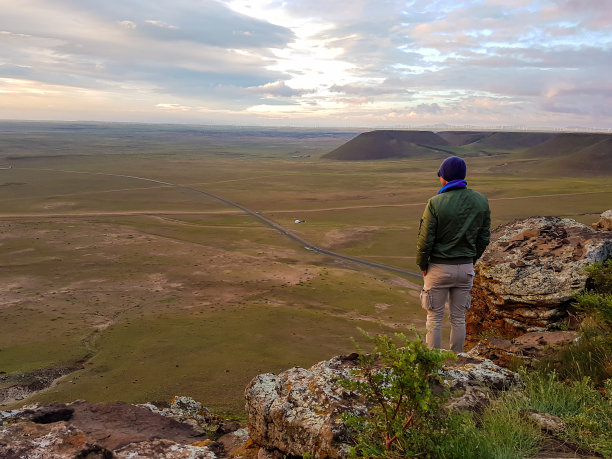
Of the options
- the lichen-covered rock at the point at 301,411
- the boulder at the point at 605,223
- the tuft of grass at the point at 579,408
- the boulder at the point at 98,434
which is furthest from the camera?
the boulder at the point at 605,223

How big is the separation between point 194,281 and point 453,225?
3140 cm

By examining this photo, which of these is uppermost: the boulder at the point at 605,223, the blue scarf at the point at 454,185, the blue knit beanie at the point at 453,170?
the blue knit beanie at the point at 453,170

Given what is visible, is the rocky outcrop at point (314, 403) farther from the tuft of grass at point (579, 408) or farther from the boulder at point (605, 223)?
the boulder at point (605, 223)

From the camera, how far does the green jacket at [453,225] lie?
5.76 metres

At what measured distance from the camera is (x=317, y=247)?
4897 centimetres

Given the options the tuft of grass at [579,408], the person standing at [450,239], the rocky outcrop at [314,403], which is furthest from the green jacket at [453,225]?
the tuft of grass at [579,408]

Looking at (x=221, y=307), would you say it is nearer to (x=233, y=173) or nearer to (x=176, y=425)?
(x=176, y=425)

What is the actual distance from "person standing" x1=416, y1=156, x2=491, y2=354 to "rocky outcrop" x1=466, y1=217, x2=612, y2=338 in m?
3.68

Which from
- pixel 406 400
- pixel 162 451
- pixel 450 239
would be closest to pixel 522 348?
pixel 450 239

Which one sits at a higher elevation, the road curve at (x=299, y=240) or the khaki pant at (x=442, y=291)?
the khaki pant at (x=442, y=291)

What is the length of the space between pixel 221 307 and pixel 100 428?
23.5 metres

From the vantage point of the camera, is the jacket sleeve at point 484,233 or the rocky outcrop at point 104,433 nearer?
the rocky outcrop at point 104,433

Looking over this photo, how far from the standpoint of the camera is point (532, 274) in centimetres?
929


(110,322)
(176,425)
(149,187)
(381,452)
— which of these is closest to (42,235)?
(110,322)
